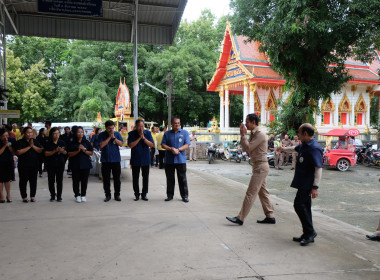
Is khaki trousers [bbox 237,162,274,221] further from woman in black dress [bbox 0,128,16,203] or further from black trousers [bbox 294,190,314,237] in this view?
woman in black dress [bbox 0,128,16,203]

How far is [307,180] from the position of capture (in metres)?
4.61

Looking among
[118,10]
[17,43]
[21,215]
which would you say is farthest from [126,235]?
[17,43]

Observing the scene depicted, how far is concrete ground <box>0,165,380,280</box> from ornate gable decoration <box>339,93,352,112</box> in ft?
72.7

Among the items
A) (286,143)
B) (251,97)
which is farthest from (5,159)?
(251,97)

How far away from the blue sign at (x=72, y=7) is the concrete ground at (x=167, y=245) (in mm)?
9329

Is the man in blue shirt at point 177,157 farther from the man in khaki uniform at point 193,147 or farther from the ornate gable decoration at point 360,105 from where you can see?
the ornate gable decoration at point 360,105

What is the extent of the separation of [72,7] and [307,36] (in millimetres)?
9780

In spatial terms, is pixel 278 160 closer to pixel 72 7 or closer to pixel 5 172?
pixel 72 7

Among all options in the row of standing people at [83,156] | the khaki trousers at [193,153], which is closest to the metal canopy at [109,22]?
the khaki trousers at [193,153]

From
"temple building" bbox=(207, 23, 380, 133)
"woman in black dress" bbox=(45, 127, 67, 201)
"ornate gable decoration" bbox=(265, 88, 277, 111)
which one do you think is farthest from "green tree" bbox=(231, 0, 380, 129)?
"woman in black dress" bbox=(45, 127, 67, 201)

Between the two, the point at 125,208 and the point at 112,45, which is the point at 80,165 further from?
the point at 112,45

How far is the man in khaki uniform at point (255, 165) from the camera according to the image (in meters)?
5.27

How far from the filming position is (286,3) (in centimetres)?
1484

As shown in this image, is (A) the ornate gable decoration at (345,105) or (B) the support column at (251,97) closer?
(B) the support column at (251,97)
